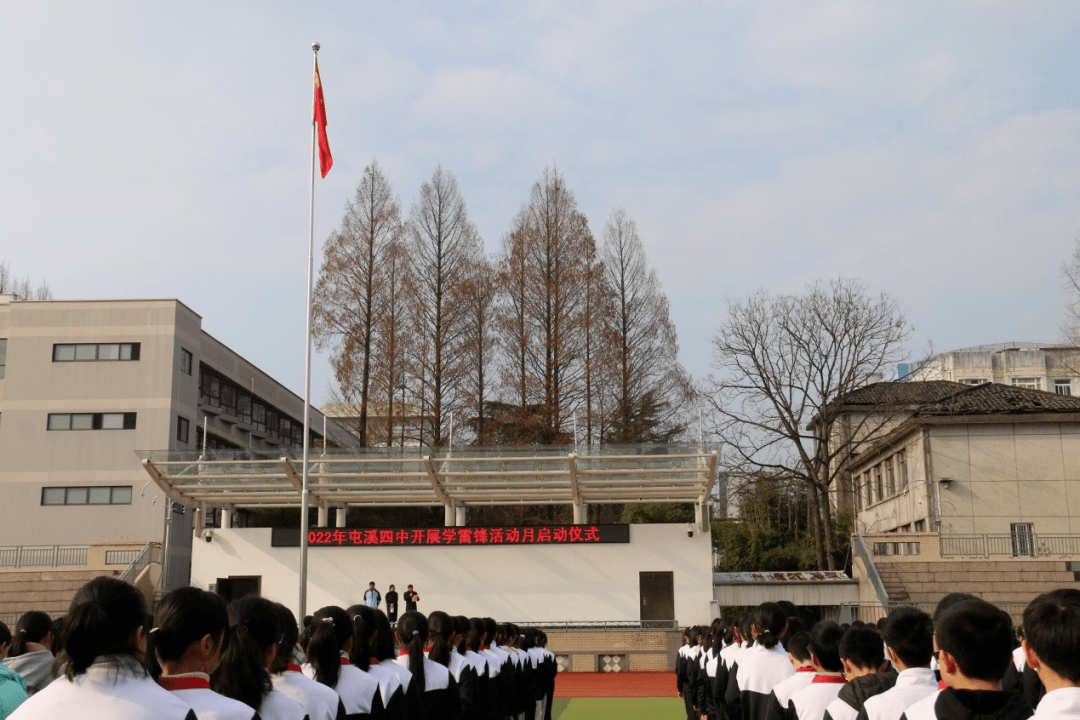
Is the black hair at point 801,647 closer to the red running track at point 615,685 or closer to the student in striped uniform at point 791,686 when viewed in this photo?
the student in striped uniform at point 791,686

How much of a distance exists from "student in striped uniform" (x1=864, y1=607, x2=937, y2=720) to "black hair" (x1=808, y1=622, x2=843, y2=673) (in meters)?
0.92

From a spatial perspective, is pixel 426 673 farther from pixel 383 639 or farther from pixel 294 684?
pixel 294 684

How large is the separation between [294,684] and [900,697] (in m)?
2.59

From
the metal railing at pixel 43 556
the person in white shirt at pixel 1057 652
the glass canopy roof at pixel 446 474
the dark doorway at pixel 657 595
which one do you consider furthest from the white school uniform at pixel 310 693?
the metal railing at pixel 43 556

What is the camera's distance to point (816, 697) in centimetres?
545

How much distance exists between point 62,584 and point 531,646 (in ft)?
66.0

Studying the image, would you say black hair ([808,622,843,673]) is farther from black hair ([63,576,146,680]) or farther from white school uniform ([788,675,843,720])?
black hair ([63,576,146,680])

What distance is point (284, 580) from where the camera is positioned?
2991 cm

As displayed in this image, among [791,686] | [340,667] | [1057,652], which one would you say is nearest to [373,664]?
[340,667]

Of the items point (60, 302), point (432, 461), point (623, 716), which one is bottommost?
→ point (623, 716)

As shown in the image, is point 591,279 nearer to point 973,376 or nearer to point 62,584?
point 62,584

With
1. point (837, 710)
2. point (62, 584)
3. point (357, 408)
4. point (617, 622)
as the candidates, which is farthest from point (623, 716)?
point (357, 408)

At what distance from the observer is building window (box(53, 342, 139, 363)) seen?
131 feet

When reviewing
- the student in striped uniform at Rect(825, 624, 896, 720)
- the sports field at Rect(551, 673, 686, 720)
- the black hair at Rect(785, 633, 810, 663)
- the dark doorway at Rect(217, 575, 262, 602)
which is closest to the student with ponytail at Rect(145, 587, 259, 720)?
the student in striped uniform at Rect(825, 624, 896, 720)
